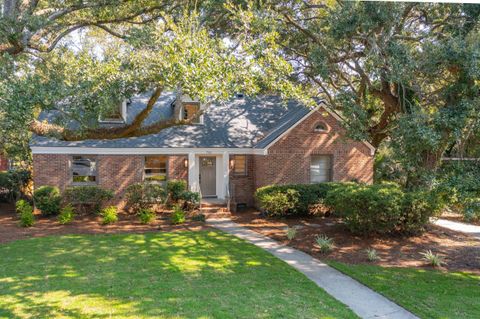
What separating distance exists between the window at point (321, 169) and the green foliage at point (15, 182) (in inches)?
575

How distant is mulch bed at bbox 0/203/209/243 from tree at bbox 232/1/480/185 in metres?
7.70

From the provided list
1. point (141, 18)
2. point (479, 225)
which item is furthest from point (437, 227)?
point (141, 18)

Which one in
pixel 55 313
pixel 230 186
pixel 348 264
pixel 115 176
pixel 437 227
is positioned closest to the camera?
pixel 55 313

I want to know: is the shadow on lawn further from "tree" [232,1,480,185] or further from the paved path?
the paved path

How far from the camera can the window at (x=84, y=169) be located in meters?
16.4

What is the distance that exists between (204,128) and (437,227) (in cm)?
1149

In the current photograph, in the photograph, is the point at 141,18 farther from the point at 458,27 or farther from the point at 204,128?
the point at 458,27

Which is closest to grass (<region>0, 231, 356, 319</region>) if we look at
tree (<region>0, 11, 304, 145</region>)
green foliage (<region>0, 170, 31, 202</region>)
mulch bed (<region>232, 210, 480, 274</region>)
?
mulch bed (<region>232, 210, 480, 274</region>)

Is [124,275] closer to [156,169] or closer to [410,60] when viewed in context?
[410,60]

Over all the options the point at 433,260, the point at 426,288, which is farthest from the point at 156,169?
the point at 426,288

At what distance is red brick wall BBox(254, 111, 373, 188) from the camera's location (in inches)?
673

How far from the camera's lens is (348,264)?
9125 millimetres

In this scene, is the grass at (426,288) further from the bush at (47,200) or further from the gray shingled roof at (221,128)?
the bush at (47,200)

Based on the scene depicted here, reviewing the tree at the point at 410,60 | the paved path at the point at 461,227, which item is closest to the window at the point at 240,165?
the tree at the point at 410,60
